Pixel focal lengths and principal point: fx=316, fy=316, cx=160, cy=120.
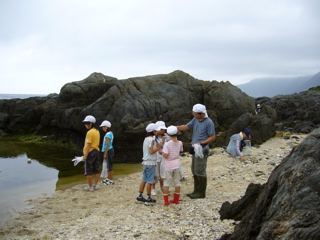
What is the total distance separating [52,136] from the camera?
87.8ft

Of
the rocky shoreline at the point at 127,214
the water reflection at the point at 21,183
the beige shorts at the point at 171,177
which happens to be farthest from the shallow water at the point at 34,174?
the beige shorts at the point at 171,177

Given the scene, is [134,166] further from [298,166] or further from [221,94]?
[298,166]

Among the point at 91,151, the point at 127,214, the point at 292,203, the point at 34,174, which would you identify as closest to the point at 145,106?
the point at 34,174

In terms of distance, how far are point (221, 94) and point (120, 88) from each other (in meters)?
6.84

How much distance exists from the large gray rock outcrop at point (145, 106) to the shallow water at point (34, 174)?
2.10m

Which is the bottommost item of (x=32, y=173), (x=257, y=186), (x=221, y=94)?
(x=32, y=173)

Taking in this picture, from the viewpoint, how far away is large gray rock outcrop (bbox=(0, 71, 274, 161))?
729 inches

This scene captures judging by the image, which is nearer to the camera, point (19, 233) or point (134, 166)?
point (19, 233)

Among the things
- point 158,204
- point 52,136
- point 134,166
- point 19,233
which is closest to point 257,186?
point 158,204

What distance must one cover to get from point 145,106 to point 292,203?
1625 cm

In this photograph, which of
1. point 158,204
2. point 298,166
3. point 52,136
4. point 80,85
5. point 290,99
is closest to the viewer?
point 298,166

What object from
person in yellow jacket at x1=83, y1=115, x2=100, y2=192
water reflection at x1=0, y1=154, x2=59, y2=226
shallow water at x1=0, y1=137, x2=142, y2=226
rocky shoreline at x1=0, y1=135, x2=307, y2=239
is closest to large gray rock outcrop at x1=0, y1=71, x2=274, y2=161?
shallow water at x1=0, y1=137, x2=142, y2=226

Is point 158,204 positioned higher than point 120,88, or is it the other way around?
point 120,88

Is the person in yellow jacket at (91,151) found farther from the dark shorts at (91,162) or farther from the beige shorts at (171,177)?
the beige shorts at (171,177)
